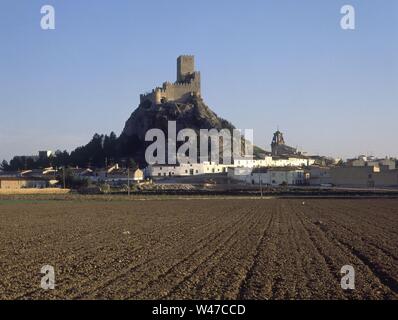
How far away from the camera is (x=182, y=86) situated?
5969 inches

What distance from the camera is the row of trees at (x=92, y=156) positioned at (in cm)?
15475

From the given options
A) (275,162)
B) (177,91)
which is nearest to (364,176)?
(275,162)

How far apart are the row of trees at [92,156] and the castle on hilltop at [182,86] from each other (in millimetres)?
14988

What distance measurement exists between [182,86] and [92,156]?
105ft

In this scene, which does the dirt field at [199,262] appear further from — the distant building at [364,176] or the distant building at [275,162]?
the distant building at [275,162]

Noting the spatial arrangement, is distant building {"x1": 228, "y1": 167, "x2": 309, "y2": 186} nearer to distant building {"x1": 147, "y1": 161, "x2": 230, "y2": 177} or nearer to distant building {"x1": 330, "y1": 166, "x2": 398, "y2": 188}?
distant building {"x1": 147, "y1": 161, "x2": 230, "y2": 177}

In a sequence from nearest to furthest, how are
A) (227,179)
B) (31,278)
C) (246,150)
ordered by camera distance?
(31,278)
(227,179)
(246,150)

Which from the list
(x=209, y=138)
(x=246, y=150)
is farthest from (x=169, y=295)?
(x=246, y=150)

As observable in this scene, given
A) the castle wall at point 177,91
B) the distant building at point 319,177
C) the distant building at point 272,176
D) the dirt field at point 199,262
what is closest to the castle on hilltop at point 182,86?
the castle wall at point 177,91

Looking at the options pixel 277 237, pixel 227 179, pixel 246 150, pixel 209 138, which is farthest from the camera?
pixel 246 150

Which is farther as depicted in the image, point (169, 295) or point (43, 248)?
point (43, 248)

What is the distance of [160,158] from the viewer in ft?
488
